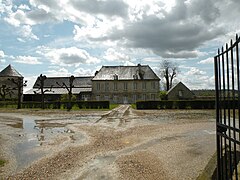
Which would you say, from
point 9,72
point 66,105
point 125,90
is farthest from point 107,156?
point 9,72

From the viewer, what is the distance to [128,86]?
2026 inches

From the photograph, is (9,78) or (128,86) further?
(9,78)

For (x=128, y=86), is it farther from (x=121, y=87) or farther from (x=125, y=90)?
(x=121, y=87)

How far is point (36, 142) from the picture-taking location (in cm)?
1039

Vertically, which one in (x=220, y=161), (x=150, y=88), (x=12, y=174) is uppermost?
(x=150, y=88)

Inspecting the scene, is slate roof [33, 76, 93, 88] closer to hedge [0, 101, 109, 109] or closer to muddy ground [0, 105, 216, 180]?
hedge [0, 101, 109, 109]

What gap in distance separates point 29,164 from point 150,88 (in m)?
44.8

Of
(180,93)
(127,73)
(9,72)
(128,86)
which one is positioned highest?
(9,72)

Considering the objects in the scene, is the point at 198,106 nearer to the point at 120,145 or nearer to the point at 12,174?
the point at 120,145

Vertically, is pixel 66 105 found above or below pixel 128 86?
below

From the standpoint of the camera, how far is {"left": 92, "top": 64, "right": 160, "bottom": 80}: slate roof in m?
51.8

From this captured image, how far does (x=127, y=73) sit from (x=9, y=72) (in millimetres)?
25627

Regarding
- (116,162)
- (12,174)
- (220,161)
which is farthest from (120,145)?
(220,161)

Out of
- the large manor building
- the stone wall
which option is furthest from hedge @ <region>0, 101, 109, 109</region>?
the stone wall
